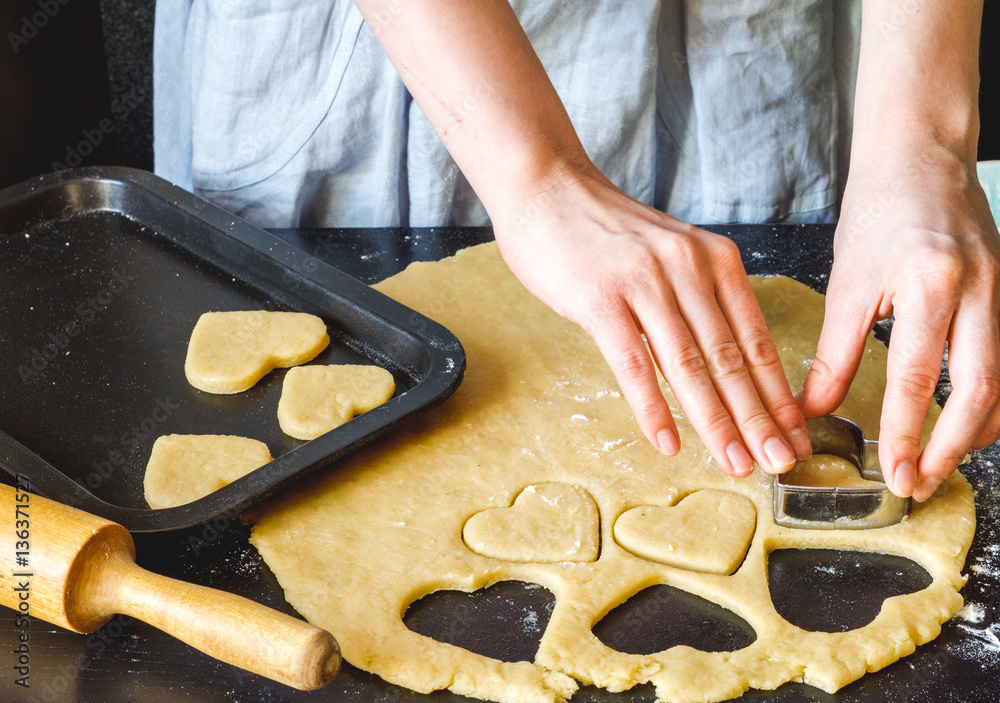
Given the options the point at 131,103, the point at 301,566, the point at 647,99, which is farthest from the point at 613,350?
the point at 131,103

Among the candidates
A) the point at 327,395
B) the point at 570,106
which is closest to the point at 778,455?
the point at 327,395

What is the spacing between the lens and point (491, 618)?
0.99m

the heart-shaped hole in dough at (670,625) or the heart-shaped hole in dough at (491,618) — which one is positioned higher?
the heart-shaped hole in dough at (491,618)

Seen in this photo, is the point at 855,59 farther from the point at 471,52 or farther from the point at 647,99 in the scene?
the point at 471,52

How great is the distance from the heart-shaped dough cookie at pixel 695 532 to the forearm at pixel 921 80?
1.80 feet

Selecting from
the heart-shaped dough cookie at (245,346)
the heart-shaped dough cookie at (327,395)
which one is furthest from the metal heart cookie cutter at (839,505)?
the heart-shaped dough cookie at (245,346)

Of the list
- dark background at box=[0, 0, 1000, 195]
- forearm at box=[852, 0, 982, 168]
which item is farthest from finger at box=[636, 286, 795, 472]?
dark background at box=[0, 0, 1000, 195]

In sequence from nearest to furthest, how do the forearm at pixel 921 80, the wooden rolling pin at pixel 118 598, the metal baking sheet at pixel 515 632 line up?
the wooden rolling pin at pixel 118 598 < the metal baking sheet at pixel 515 632 < the forearm at pixel 921 80

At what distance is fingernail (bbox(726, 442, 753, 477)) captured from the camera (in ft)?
3.39

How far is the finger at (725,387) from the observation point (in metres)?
1.03

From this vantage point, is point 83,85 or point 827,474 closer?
point 827,474

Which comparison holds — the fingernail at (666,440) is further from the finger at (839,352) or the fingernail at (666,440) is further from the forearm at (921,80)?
the forearm at (921,80)

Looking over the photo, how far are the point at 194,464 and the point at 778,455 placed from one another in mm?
710

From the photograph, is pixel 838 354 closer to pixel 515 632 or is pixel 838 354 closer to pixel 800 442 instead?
pixel 800 442
